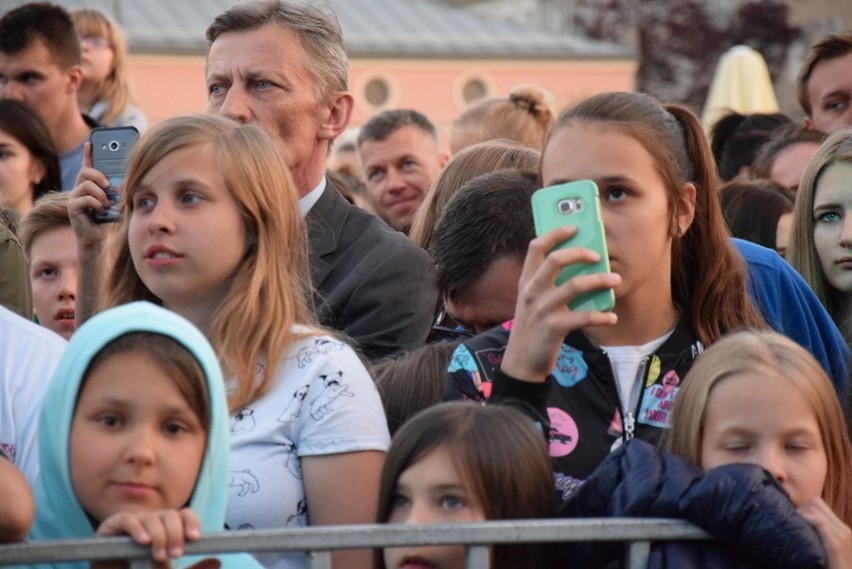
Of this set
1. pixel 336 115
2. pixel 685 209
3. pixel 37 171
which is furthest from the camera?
pixel 37 171

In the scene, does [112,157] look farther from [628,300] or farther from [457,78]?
[457,78]

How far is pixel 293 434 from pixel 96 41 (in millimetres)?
5482

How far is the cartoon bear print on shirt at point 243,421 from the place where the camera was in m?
3.83

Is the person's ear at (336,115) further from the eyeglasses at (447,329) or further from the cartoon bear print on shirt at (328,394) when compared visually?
the cartoon bear print on shirt at (328,394)

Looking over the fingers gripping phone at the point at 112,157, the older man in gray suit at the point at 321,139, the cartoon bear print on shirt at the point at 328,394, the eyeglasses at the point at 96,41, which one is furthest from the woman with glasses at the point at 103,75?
the cartoon bear print on shirt at the point at 328,394

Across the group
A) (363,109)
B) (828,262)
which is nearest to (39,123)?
(828,262)

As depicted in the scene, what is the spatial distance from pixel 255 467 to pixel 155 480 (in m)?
0.43

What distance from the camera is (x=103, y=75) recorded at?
8805mm

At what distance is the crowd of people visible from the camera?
342cm

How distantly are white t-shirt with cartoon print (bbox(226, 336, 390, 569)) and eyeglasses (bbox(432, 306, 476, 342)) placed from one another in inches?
31.3

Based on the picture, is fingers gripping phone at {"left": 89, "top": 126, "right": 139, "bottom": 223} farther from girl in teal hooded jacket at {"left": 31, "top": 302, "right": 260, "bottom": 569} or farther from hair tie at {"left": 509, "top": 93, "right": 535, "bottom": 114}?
hair tie at {"left": 509, "top": 93, "right": 535, "bottom": 114}

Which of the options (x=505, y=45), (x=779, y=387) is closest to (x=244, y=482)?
(x=779, y=387)

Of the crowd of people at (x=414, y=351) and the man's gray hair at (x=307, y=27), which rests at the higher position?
the man's gray hair at (x=307, y=27)

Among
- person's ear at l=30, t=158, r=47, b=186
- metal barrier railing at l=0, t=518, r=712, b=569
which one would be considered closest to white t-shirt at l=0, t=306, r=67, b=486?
metal barrier railing at l=0, t=518, r=712, b=569
